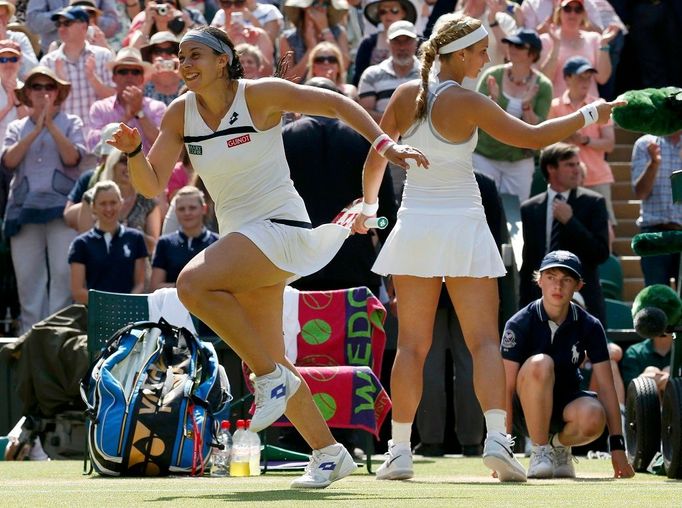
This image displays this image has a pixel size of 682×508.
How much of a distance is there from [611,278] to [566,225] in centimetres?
262

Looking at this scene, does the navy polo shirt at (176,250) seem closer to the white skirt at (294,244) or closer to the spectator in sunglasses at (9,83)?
the spectator in sunglasses at (9,83)

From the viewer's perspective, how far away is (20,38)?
49.4 ft

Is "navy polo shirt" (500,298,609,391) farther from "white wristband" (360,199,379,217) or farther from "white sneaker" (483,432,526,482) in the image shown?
"white wristband" (360,199,379,217)

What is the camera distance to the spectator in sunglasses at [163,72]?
13812 millimetres

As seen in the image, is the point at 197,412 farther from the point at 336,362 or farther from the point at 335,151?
the point at 335,151

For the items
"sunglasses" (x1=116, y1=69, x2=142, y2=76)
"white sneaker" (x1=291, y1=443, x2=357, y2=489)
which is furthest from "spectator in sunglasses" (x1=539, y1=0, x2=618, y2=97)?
"white sneaker" (x1=291, y1=443, x2=357, y2=489)

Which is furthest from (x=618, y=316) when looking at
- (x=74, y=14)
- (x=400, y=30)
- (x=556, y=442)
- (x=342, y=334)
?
(x=74, y=14)

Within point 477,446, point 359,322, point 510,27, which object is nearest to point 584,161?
point 510,27

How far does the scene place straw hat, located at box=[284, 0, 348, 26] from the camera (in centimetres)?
1477

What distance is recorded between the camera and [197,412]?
8688 millimetres

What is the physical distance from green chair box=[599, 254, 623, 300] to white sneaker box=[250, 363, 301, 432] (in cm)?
706

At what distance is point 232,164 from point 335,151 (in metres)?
3.08

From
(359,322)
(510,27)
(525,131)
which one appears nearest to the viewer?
(525,131)

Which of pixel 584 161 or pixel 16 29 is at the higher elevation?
pixel 16 29
